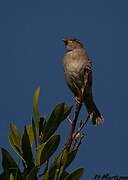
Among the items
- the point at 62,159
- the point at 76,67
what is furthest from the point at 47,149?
the point at 76,67

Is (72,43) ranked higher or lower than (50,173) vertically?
higher

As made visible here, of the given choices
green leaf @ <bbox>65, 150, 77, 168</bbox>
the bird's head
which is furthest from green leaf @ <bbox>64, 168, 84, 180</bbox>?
the bird's head

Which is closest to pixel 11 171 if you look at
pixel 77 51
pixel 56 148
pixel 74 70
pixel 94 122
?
pixel 56 148

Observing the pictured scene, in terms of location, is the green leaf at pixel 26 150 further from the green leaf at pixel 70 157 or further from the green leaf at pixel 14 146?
the green leaf at pixel 70 157

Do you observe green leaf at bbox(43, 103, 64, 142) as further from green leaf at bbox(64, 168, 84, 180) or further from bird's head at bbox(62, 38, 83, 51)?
bird's head at bbox(62, 38, 83, 51)

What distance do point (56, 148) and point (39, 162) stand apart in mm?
86

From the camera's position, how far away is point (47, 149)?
1.59m

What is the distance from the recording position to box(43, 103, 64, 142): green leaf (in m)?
1.67

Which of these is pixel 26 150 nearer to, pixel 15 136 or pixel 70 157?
pixel 15 136

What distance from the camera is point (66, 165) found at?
1.56 m

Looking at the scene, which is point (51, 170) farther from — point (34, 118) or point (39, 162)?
point (34, 118)

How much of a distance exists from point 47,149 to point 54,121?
153 millimetres

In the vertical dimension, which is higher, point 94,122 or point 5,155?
point 5,155

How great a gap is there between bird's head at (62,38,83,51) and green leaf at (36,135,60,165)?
16.4 ft
